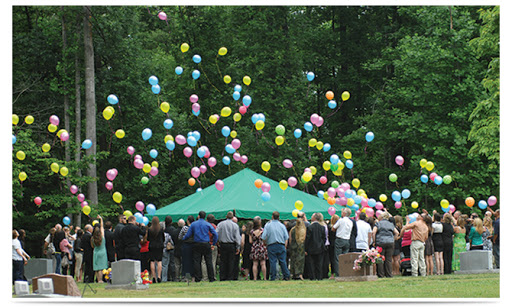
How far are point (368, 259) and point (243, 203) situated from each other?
606 cm

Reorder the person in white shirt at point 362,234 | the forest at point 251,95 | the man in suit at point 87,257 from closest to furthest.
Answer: the person in white shirt at point 362,234 < the man in suit at point 87,257 < the forest at point 251,95

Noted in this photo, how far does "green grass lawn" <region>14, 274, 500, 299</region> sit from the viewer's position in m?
10.9

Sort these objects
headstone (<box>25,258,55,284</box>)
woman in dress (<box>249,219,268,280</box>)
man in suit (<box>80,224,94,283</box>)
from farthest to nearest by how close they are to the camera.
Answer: headstone (<box>25,258,55,284</box>)
man in suit (<box>80,224,94,283</box>)
woman in dress (<box>249,219,268,280</box>)

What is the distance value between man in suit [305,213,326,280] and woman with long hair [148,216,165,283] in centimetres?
302

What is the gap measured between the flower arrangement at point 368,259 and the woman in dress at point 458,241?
3.24 m

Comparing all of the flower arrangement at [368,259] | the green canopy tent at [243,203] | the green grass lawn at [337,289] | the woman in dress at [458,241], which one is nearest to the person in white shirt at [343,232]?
the green grass lawn at [337,289]

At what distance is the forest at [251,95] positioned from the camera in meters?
25.5

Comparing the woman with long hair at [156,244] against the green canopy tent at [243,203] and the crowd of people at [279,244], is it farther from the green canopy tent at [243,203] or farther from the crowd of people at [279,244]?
the green canopy tent at [243,203]

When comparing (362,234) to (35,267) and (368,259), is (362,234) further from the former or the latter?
(35,267)

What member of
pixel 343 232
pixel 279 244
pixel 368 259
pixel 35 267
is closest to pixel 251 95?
pixel 35 267

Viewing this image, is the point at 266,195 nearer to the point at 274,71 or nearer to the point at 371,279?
the point at 371,279

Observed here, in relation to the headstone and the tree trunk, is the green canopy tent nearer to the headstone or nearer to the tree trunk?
the headstone

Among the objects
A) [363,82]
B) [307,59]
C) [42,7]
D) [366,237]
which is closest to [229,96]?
[307,59]

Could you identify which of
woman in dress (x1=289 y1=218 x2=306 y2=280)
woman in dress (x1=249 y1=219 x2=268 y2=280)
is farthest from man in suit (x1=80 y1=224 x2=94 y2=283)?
woman in dress (x1=289 y1=218 x2=306 y2=280)
